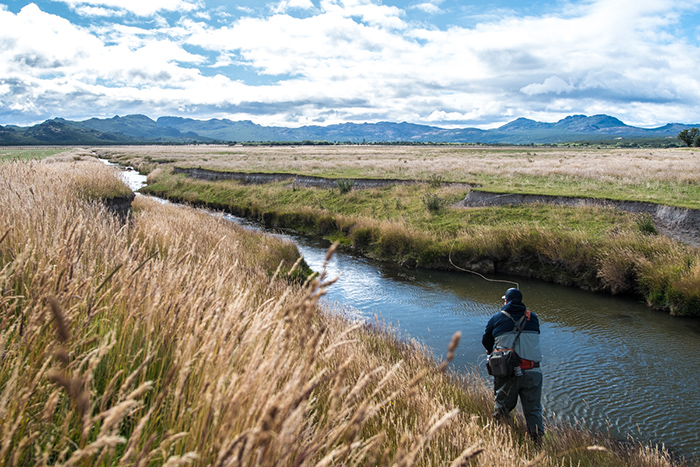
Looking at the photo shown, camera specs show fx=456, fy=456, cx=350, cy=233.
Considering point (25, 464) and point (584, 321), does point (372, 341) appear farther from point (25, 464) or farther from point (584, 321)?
point (584, 321)

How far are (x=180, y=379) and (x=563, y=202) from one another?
→ 22.2 m

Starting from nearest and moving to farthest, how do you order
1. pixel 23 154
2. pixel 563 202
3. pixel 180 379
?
pixel 180 379 < pixel 563 202 < pixel 23 154

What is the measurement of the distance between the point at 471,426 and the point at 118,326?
13.1 feet

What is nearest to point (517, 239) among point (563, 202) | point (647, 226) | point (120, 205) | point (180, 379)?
point (647, 226)

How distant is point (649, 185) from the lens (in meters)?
24.5

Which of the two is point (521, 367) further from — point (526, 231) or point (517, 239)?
point (526, 231)

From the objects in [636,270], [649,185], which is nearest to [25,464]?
[636,270]

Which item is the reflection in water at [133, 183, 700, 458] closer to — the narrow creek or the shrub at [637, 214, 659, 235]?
the narrow creek

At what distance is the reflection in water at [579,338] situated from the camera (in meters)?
8.59

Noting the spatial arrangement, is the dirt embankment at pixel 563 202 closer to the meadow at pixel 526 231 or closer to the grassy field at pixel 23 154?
the meadow at pixel 526 231

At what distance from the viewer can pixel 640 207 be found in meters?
18.7

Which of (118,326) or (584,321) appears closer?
(118,326)

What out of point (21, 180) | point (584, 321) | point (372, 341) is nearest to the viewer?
point (372, 341)

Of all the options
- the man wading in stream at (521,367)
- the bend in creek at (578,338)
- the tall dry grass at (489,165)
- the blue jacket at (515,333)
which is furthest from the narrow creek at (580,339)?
the tall dry grass at (489,165)
